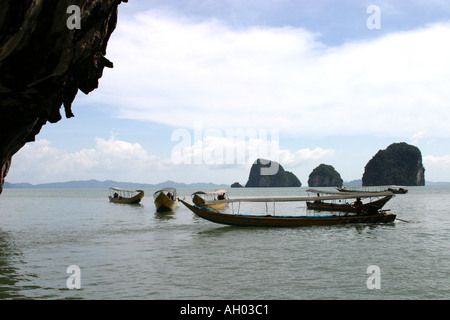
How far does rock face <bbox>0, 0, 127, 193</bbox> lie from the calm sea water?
6023 millimetres

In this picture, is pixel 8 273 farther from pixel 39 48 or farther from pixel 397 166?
pixel 397 166

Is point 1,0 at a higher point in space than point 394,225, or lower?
higher

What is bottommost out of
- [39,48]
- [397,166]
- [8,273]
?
[8,273]

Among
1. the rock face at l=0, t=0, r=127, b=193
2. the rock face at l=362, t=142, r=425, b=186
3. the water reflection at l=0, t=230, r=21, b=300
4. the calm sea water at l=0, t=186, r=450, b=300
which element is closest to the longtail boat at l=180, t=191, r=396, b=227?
the calm sea water at l=0, t=186, r=450, b=300

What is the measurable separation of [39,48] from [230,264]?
10216mm

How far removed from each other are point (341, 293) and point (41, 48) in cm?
1214

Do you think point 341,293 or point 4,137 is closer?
point 341,293

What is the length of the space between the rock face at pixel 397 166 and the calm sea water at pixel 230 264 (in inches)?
5943

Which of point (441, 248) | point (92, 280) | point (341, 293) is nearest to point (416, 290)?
point (341, 293)

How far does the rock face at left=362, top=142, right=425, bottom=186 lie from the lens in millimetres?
162875

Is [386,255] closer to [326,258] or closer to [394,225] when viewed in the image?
[326,258]

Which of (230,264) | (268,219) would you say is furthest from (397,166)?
(230,264)

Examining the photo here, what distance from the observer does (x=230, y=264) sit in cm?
1465
